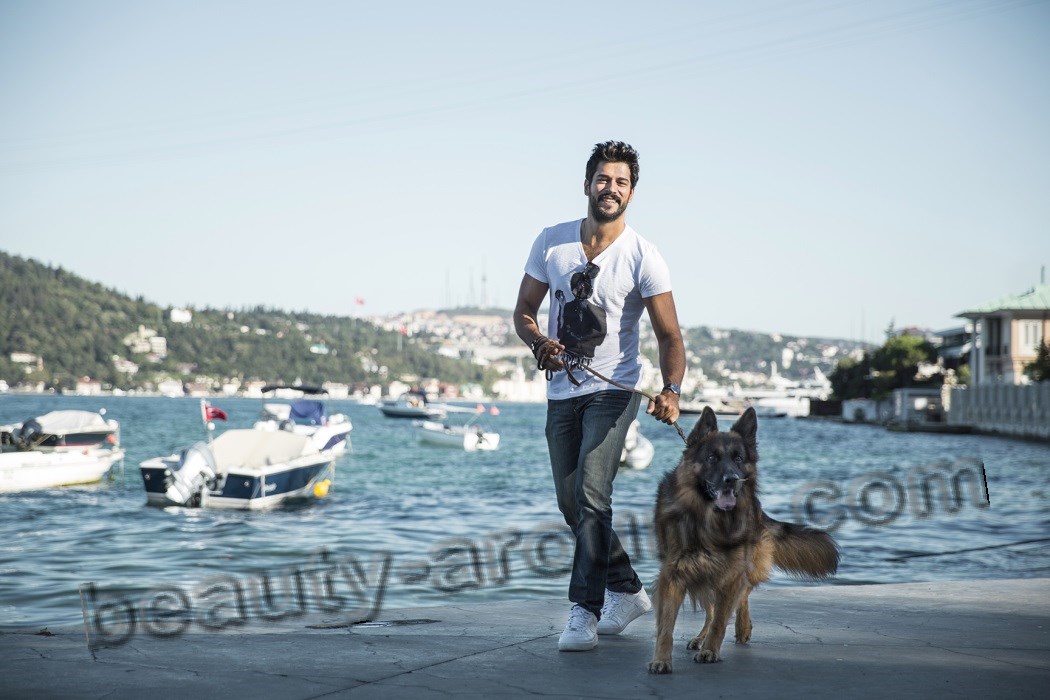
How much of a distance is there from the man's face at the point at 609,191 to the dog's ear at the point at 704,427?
110 centimetres

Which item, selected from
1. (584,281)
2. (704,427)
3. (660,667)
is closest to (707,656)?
(660,667)

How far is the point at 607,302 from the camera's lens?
203 inches

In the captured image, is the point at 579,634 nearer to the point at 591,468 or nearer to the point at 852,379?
the point at 591,468

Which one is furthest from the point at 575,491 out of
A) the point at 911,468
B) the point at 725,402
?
the point at 725,402

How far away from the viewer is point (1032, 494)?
87.1 ft

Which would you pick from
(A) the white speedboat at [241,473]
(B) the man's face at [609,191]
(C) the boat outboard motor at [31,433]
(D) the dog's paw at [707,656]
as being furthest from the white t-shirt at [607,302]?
(C) the boat outboard motor at [31,433]

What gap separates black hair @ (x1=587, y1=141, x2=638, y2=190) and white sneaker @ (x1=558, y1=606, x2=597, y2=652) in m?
2.04

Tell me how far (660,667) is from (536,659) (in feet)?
1.82

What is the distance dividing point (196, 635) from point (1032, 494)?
25.6 m

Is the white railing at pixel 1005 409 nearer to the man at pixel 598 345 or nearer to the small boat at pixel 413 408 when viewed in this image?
the small boat at pixel 413 408

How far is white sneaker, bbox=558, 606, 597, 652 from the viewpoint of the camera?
4820 mm

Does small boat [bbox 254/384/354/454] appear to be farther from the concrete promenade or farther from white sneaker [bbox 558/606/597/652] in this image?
white sneaker [bbox 558/606/597/652]

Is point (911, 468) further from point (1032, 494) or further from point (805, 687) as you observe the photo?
point (805, 687)

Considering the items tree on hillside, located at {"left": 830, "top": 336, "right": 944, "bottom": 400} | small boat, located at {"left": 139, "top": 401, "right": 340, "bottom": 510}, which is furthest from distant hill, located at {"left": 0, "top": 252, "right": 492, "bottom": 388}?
small boat, located at {"left": 139, "top": 401, "right": 340, "bottom": 510}
